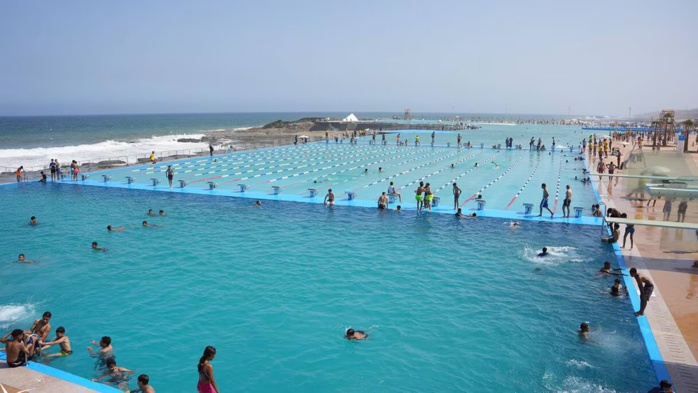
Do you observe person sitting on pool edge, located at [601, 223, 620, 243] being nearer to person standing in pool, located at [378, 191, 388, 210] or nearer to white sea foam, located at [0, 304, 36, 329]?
person standing in pool, located at [378, 191, 388, 210]

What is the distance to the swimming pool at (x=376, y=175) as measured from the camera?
75.2 ft

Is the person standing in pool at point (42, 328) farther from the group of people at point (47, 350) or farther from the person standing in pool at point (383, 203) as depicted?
the person standing in pool at point (383, 203)

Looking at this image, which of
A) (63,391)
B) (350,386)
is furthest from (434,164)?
(63,391)

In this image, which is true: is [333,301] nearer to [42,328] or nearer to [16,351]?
[42,328]

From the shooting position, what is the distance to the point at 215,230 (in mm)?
17281

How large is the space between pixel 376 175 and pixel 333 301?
1865cm

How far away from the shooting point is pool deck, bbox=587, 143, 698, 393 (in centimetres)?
796

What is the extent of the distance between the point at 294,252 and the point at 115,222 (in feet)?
26.0

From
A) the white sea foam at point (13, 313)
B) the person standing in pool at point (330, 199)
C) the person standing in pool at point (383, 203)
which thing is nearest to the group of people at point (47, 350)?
the white sea foam at point (13, 313)

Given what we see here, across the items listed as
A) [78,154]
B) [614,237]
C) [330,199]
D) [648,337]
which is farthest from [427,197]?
[78,154]

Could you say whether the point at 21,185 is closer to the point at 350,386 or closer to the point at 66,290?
the point at 66,290

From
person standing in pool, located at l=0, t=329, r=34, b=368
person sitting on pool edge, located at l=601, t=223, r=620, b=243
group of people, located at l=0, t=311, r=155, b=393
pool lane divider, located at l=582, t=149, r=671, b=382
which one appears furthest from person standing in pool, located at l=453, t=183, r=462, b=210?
person standing in pool, located at l=0, t=329, r=34, b=368

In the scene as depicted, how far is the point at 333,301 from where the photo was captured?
11156 millimetres

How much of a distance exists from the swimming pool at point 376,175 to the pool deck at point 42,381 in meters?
14.9
